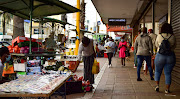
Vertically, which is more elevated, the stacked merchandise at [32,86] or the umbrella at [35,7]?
the umbrella at [35,7]

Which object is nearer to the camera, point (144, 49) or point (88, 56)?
point (88, 56)

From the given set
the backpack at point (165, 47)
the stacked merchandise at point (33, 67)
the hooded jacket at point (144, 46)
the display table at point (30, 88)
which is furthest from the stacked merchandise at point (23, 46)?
the hooded jacket at point (144, 46)

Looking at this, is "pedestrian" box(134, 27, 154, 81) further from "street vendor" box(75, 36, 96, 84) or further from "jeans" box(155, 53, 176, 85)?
"street vendor" box(75, 36, 96, 84)

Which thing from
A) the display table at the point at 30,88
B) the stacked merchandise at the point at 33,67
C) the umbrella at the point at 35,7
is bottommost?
the display table at the point at 30,88

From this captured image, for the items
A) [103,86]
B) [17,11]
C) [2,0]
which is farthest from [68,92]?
[2,0]

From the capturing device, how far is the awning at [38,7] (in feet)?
16.2

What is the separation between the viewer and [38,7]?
545 centimetres

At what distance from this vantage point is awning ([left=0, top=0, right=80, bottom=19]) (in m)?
4.95

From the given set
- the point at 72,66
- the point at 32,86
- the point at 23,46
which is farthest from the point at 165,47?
the point at 72,66

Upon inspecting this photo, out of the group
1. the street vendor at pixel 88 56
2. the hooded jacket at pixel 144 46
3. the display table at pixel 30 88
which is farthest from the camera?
the hooded jacket at pixel 144 46

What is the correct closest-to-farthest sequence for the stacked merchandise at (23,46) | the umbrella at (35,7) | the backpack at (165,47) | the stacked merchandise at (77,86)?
1. the umbrella at (35,7)
2. the stacked merchandise at (23,46)
3. the backpack at (165,47)
4. the stacked merchandise at (77,86)

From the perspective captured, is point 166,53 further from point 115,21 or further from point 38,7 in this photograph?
point 115,21

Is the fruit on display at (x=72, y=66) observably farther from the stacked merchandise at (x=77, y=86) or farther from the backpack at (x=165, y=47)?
the backpack at (x=165, y=47)

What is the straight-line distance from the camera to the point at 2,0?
4.65 meters
